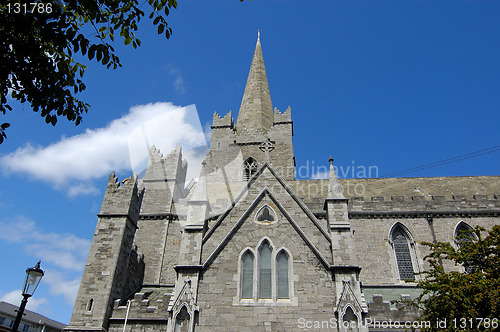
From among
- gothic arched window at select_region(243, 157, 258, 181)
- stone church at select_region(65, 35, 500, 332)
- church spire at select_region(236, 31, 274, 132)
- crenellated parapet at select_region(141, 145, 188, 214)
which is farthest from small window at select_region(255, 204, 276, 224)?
church spire at select_region(236, 31, 274, 132)

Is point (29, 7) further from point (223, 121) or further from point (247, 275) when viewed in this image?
point (223, 121)

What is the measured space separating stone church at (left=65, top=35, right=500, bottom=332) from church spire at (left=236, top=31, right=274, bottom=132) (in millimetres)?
12613

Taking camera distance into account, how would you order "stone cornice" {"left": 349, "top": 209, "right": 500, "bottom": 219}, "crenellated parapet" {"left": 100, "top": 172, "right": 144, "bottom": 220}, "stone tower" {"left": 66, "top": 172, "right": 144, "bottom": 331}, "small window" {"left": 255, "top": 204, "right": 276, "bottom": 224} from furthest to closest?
"stone cornice" {"left": 349, "top": 209, "right": 500, "bottom": 219}
"crenellated parapet" {"left": 100, "top": 172, "right": 144, "bottom": 220}
"stone tower" {"left": 66, "top": 172, "right": 144, "bottom": 331}
"small window" {"left": 255, "top": 204, "right": 276, "bottom": 224}

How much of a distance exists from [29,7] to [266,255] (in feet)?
32.5

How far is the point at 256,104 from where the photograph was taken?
37.0 metres

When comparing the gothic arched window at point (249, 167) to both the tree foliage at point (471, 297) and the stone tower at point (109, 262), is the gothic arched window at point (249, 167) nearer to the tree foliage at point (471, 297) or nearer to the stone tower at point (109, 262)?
the stone tower at point (109, 262)

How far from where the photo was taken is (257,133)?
3309cm

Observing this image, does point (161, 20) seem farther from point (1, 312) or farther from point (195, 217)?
point (1, 312)

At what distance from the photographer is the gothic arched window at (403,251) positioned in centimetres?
1873

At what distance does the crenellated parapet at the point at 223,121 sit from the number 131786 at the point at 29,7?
27968 millimetres

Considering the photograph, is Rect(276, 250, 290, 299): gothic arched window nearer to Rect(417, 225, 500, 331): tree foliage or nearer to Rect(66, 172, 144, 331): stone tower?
Rect(417, 225, 500, 331): tree foliage

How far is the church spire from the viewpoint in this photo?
115 feet

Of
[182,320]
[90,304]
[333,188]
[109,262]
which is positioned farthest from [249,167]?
[182,320]

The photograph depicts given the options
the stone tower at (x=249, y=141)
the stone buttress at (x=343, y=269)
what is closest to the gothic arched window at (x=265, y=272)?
the stone buttress at (x=343, y=269)
